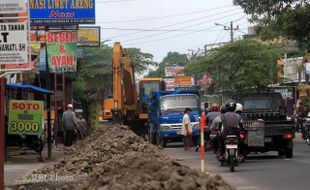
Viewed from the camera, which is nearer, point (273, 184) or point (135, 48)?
point (273, 184)

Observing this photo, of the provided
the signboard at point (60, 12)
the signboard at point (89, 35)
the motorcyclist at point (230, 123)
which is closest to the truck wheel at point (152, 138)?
the signboard at point (60, 12)

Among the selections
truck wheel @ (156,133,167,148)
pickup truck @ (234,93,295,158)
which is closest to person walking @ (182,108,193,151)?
truck wheel @ (156,133,167,148)

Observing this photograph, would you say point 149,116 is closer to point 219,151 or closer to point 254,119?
point 254,119

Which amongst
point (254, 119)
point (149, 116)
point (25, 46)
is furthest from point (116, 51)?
point (25, 46)

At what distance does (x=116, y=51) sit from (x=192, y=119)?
16.0ft

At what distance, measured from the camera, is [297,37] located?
26156mm

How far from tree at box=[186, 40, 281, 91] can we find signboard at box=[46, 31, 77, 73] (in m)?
20.1

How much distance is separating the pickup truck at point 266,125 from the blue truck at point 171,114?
298 inches

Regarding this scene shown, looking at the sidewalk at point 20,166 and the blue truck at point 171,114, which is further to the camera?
the blue truck at point 171,114

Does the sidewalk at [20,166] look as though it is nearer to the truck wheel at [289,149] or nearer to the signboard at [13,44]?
the signboard at [13,44]

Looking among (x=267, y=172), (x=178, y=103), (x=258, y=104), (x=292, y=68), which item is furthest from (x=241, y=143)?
(x=292, y=68)

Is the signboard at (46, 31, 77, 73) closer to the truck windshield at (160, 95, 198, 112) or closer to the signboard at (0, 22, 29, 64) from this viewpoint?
the truck windshield at (160, 95, 198, 112)

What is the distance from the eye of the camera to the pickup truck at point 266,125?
755 inches

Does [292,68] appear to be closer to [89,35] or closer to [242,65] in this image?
[242,65]
